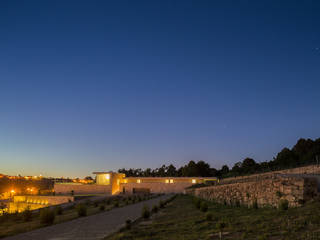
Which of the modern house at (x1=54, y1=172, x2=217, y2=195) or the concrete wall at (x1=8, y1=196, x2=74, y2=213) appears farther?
the modern house at (x1=54, y1=172, x2=217, y2=195)

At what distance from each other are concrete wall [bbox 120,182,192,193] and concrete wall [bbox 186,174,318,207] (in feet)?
112

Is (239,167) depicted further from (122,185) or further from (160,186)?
(122,185)

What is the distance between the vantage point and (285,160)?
4453 cm

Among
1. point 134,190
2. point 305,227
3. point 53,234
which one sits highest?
point 305,227

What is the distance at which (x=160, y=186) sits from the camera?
5081cm

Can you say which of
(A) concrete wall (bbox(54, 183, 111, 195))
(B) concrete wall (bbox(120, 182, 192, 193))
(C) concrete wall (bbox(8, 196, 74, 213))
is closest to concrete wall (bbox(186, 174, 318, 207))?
(C) concrete wall (bbox(8, 196, 74, 213))

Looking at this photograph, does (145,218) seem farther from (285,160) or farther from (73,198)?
(285,160)

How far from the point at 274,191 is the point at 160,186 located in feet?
136

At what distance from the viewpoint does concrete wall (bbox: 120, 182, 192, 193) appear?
49781 mm

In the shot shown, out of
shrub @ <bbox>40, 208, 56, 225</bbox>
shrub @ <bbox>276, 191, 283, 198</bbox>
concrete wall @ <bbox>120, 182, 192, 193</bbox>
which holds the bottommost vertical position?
concrete wall @ <bbox>120, 182, 192, 193</bbox>

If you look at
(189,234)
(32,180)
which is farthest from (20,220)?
(32,180)

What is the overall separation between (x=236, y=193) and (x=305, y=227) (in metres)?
8.65

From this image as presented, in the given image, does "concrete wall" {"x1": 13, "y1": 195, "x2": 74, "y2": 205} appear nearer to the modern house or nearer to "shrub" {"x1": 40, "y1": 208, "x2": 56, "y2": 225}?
the modern house

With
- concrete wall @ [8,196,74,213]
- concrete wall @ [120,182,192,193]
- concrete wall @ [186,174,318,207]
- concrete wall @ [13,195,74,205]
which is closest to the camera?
concrete wall @ [186,174,318,207]
